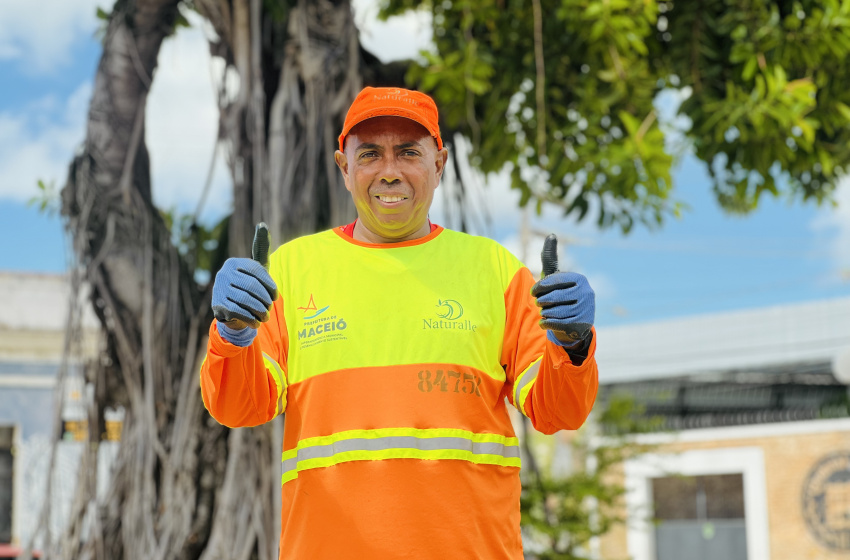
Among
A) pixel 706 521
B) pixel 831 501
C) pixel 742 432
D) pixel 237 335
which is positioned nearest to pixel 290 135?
pixel 237 335

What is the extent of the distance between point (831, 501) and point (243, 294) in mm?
12814

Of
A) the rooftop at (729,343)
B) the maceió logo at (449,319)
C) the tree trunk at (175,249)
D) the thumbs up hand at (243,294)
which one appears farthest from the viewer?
the rooftop at (729,343)

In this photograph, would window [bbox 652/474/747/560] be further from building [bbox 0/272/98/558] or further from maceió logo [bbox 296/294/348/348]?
maceió logo [bbox 296/294/348/348]

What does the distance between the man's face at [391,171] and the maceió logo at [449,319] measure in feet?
0.53

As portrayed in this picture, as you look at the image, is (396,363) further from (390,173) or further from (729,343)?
(729,343)

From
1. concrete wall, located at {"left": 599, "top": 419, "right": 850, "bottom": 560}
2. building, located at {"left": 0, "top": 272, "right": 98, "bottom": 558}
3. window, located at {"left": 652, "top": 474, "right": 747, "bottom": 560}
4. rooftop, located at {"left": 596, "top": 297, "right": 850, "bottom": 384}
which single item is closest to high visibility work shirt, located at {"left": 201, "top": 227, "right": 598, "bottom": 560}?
building, located at {"left": 0, "top": 272, "right": 98, "bottom": 558}

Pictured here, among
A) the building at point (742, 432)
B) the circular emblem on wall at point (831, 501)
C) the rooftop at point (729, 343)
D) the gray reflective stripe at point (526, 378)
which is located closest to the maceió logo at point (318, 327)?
the gray reflective stripe at point (526, 378)

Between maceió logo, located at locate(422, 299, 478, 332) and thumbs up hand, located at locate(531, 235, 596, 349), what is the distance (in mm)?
241

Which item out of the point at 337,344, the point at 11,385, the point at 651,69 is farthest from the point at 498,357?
the point at 11,385

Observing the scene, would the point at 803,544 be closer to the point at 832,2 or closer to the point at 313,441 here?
the point at 832,2

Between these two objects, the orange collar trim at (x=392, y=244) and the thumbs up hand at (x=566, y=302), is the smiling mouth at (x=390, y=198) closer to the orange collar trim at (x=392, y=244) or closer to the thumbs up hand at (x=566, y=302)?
the orange collar trim at (x=392, y=244)

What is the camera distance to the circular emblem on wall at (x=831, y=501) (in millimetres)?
12391

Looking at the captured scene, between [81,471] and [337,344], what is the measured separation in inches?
114

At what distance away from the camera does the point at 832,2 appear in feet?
12.6
